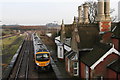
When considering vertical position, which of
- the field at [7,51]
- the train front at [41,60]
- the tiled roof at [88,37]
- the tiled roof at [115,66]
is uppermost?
the tiled roof at [88,37]

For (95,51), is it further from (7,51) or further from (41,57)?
(7,51)

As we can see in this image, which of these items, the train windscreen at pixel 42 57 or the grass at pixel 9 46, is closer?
the train windscreen at pixel 42 57

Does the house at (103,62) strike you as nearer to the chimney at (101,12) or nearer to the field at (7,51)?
the chimney at (101,12)

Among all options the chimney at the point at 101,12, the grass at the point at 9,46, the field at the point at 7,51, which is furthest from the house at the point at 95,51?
the grass at the point at 9,46

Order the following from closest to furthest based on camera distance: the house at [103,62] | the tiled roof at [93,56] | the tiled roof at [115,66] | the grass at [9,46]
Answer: the tiled roof at [115,66]
the house at [103,62]
the tiled roof at [93,56]
the grass at [9,46]

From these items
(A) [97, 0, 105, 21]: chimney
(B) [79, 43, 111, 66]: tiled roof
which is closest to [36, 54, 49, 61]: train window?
(B) [79, 43, 111, 66]: tiled roof

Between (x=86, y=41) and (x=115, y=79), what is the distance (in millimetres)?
6161

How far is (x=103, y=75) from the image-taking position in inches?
522

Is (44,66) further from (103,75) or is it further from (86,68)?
(103,75)

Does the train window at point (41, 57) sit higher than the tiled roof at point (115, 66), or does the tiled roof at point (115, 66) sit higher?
the tiled roof at point (115, 66)

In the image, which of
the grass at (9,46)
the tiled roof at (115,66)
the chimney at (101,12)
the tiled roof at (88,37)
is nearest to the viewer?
the tiled roof at (115,66)

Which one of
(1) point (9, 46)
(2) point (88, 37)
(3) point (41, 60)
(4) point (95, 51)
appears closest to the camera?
(4) point (95, 51)

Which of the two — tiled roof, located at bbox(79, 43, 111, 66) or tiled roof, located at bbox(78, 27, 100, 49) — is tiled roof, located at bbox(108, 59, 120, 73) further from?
tiled roof, located at bbox(78, 27, 100, 49)

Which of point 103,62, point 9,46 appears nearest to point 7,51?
point 9,46
